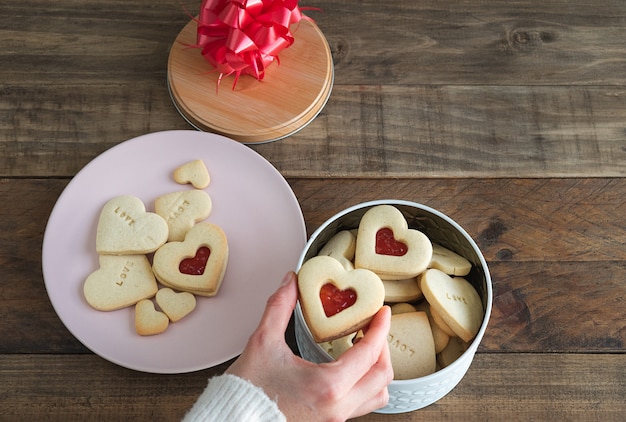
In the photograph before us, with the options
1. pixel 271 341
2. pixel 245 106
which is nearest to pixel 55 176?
pixel 245 106

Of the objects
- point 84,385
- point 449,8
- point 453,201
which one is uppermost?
point 449,8

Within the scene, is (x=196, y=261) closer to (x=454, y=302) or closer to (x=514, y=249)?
(x=454, y=302)

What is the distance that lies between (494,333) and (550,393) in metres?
0.10

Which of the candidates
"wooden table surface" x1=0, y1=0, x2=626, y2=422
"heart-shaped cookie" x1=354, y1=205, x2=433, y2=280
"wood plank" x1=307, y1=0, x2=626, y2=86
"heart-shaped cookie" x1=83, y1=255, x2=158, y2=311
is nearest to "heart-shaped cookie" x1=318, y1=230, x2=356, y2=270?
"heart-shaped cookie" x1=354, y1=205, x2=433, y2=280

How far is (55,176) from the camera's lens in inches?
37.5

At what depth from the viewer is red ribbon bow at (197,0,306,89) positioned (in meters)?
0.94

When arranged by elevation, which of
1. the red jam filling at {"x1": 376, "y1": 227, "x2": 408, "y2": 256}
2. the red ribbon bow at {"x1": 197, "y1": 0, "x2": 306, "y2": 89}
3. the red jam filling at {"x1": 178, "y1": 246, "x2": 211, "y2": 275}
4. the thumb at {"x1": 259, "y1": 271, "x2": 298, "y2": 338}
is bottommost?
the red jam filling at {"x1": 178, "y1": 246, "x2": 211, "y2": 275}

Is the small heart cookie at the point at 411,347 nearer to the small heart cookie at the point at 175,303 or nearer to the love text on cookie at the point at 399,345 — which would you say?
the love text on cookie at the point at 399,345

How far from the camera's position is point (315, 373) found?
0.60m

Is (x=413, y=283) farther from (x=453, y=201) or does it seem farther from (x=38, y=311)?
(x=38, y=311)

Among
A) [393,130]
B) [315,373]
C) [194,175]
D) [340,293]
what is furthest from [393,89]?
[315,373]

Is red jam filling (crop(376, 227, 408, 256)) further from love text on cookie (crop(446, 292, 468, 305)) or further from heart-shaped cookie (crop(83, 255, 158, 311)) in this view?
heart-shaped cookie (crop(83, 255, 158, 311))

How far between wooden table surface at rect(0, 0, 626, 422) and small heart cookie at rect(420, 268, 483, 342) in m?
0.12

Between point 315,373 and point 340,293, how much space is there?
0.11 meters
